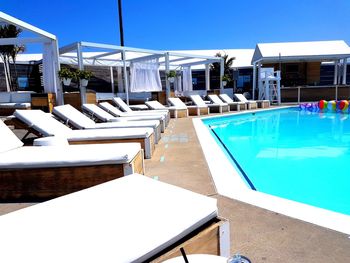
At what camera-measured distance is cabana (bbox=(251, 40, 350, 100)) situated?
59.8ft

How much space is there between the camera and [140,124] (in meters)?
5.38

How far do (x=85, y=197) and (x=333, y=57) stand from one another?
2095 centimetres

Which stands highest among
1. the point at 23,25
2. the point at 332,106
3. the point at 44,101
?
the point at 23,25

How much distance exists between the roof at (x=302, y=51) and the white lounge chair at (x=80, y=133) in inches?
635

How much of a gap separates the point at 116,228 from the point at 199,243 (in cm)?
43

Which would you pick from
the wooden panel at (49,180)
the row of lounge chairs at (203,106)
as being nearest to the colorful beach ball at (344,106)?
the row of lounge chairs at (203,106)

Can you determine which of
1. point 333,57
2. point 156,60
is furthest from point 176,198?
point 333,57

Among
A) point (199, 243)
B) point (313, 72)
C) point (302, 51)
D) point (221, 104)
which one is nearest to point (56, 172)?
point (199, 243)

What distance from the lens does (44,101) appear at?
9.83 metres

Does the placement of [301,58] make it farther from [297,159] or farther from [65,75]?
[65,75]

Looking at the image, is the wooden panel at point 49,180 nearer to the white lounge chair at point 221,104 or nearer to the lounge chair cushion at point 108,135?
the lounge chair cushion at point 108,135

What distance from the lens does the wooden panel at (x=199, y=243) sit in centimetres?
122

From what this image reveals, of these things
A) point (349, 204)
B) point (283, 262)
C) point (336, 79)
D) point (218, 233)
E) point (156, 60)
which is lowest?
point (349, 204)

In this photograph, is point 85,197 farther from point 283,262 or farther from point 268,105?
point 268,105
